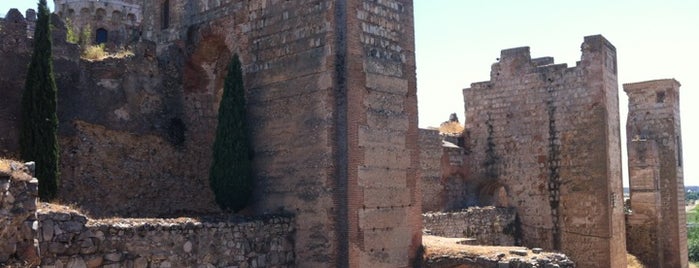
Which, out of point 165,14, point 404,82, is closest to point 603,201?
point 404,82

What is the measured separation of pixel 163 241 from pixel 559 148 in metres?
14.4

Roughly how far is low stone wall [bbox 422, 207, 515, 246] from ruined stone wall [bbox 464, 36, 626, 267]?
652mm

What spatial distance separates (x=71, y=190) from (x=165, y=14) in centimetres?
484

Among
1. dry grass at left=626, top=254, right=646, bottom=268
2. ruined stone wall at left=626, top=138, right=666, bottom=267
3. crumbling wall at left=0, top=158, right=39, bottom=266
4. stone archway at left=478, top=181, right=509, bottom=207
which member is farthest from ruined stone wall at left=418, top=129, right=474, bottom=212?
crumbling wall at left=0, top=158, right=39, bottom=266

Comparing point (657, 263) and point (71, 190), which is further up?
point (71, 190)

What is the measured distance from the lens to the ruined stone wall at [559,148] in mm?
21375

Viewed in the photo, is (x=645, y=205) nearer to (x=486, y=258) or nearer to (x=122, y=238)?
(x=486, y=258)

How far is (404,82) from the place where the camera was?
563 inches

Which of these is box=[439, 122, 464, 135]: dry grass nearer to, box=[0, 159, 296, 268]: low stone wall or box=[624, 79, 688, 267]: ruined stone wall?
box=[624, 79, 688, 267]: ruined stone wall

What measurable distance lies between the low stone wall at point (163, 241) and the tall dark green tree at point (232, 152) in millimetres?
1172

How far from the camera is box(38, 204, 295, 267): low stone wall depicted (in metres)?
9.84

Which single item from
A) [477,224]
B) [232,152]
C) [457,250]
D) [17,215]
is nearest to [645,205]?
[477,224]

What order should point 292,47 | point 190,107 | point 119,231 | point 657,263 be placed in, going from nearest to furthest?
point 119,231, point 292,47, point 190,107, point 657,263

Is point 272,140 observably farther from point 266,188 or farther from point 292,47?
point 292,47
